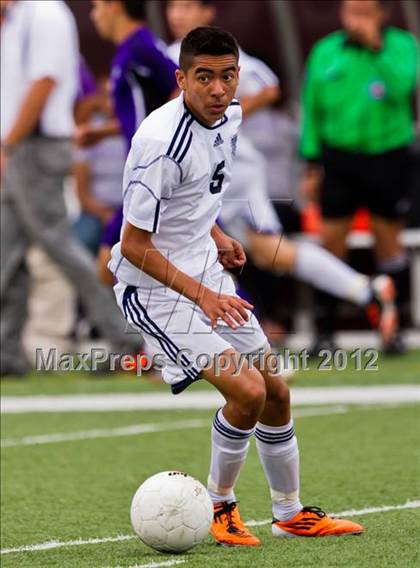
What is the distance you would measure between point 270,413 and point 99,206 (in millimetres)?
6988

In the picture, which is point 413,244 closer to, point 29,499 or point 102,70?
point 102,70

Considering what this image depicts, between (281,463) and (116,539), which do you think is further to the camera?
(116,539)

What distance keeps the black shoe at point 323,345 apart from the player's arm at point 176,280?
5983mm

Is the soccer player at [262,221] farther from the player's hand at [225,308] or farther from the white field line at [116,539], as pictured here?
the player's hand at [225,308]

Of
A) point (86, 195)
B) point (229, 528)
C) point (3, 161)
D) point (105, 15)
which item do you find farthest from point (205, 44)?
point (86, 195)

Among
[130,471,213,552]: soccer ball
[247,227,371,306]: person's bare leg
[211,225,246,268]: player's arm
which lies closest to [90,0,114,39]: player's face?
[247,227,371,306]: person's bare leg

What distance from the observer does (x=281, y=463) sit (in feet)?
19.0

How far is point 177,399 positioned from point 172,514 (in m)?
4.35

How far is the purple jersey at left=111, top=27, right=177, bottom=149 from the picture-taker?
9.12 meters

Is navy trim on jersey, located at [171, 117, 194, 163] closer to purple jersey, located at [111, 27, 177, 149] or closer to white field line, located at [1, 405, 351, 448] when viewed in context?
white field line, located at [1, 405, 351, 448]

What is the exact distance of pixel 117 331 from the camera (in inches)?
422

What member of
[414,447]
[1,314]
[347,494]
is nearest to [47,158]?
[1,314]

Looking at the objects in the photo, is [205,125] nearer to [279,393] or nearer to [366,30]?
[279,393]

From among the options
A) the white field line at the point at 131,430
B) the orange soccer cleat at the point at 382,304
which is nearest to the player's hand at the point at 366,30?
the orange soccer cleat at the point at 382,304
